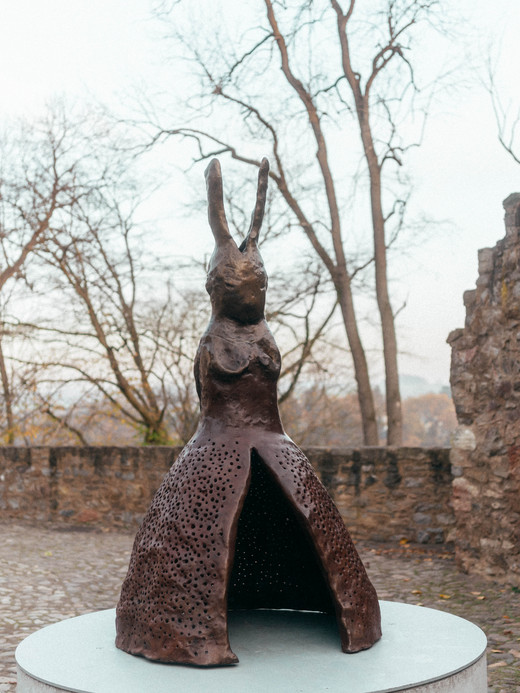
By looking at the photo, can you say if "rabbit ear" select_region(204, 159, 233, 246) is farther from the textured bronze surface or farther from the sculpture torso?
the sculpture torso

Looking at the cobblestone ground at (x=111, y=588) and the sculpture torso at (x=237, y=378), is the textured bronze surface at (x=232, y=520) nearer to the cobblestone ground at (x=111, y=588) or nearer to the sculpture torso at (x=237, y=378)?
the sculpture torso at (x=237, y=378)

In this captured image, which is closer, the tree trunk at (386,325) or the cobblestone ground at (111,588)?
the cobblestone ground at (111,588)

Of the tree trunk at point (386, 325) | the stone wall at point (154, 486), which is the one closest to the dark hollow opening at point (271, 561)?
the stone wall at point (154, 486)

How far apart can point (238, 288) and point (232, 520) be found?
112 centimetres

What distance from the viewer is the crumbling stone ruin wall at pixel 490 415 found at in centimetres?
675

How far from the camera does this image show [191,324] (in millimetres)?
12453

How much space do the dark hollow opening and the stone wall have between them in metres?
5.15

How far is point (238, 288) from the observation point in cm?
365

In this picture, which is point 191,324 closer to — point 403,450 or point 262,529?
point 403,450

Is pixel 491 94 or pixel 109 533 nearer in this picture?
pixel 491 94

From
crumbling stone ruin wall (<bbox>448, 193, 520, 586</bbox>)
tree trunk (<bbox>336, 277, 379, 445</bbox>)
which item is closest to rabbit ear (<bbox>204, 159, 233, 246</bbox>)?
crumbling stone ruin wall (<bbox>448, 193, 520, 586</bbox>)

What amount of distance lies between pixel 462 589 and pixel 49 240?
8.97 metres

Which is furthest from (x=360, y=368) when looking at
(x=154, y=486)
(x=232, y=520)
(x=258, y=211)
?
(x=232, y=520)

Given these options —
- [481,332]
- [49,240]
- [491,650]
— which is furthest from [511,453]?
[49,240]
